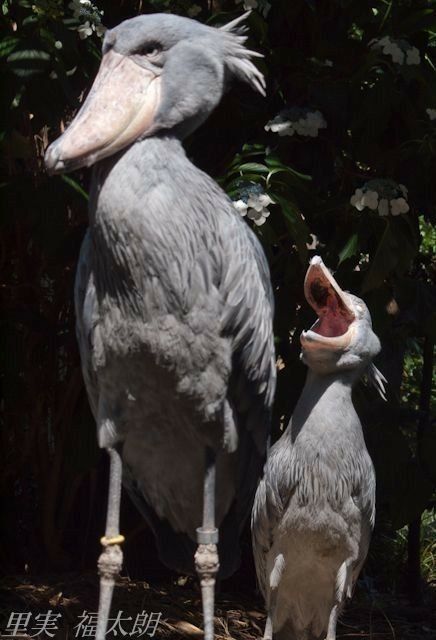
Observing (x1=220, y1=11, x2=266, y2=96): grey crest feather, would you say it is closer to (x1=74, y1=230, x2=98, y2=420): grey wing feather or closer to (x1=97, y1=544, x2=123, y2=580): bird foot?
(x1=74, y1=230, x2=98, y2=420): grey wing feather

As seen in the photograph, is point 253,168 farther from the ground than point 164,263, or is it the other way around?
point 164,263

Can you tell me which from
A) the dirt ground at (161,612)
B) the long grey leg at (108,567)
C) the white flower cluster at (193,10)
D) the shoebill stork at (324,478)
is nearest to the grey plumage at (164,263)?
the long grey leg at (108,567)

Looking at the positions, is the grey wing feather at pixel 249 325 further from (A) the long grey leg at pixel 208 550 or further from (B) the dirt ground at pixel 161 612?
(B) the dirt ground at pixel 161 612

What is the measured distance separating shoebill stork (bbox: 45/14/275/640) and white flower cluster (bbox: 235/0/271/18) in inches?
29.5

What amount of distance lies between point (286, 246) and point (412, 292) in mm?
446

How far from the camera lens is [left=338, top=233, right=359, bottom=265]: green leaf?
10.6 feet

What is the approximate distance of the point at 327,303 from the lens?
2.71m

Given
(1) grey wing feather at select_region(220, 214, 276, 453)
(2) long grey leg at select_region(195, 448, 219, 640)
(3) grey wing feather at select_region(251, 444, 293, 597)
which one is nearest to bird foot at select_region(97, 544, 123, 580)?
(2) long grey leg at select_region(195, 448, 219, 640)

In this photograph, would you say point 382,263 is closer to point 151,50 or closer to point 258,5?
point 258,5

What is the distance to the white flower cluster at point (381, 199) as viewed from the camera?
315cm

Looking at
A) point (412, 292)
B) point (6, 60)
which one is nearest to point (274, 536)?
point (412, 292)

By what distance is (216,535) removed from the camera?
7.91ft

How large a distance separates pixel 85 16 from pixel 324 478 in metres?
1.49

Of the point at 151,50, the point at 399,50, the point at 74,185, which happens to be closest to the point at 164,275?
the point at 151,50
